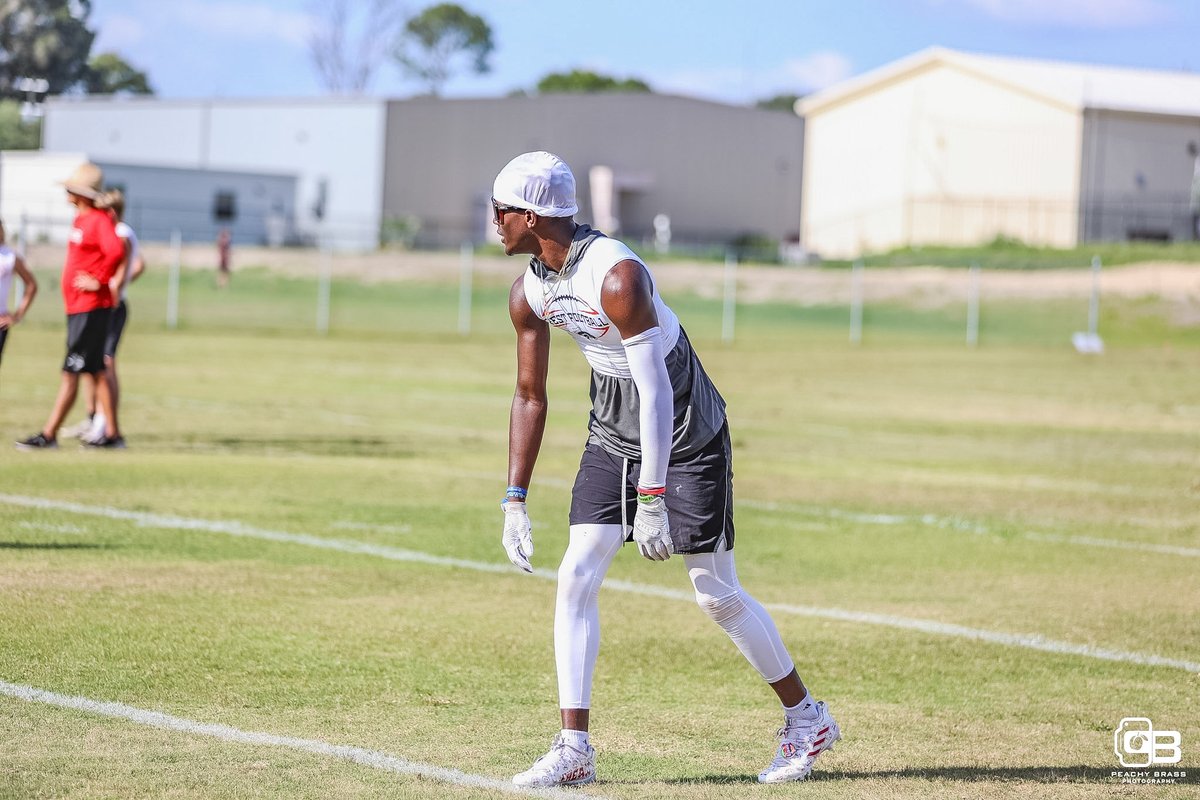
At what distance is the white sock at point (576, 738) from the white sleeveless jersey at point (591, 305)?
3.80 ft

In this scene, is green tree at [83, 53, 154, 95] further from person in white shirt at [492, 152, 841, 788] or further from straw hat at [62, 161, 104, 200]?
person in white shirt at [492, 152, 841, 788]

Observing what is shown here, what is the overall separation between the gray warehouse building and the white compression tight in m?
59.2

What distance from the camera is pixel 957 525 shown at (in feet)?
39.9

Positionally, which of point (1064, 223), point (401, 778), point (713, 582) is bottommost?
point (401, 778)

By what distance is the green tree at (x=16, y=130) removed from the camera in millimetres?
67062

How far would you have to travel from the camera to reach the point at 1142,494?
14.2 m

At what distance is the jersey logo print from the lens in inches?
215

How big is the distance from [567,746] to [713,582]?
721mm

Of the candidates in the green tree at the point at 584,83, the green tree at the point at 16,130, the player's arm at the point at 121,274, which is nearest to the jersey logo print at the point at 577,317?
the player's arm at the point at 121,274

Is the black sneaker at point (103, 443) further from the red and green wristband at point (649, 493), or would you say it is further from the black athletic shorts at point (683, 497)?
the red and green wristband at point (649, 493)

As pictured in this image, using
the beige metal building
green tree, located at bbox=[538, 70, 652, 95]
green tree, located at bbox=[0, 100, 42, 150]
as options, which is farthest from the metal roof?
green tree, located at bbox=[538, 70, 652, 95]

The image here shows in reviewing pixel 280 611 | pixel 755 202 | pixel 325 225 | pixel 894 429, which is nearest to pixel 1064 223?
pixel 755 202

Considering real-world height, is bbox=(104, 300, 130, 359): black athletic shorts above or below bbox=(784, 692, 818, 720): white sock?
above

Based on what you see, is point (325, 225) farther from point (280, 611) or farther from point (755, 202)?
point (280, 611)
